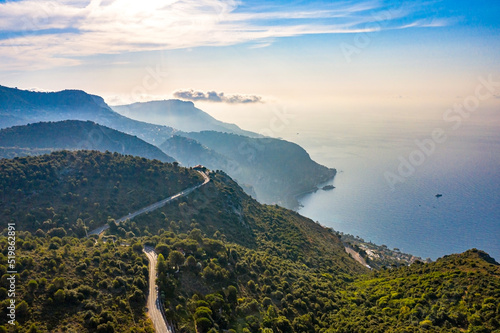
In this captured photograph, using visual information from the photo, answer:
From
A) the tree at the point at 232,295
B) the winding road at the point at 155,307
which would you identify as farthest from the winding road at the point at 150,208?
the tree at the point at 232,295

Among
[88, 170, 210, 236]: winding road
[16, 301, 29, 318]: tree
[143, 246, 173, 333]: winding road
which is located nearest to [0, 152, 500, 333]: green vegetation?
[16, 301, 29, 318]: tree

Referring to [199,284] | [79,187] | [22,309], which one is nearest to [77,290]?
[22,309]

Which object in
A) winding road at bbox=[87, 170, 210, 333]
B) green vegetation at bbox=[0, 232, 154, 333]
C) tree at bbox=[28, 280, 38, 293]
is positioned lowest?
winding road at bbox=[87, 170, 210, 333]

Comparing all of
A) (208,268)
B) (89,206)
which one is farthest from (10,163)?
(208,268)

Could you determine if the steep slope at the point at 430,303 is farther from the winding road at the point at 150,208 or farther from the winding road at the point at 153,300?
the winding road at the point at 150,208
